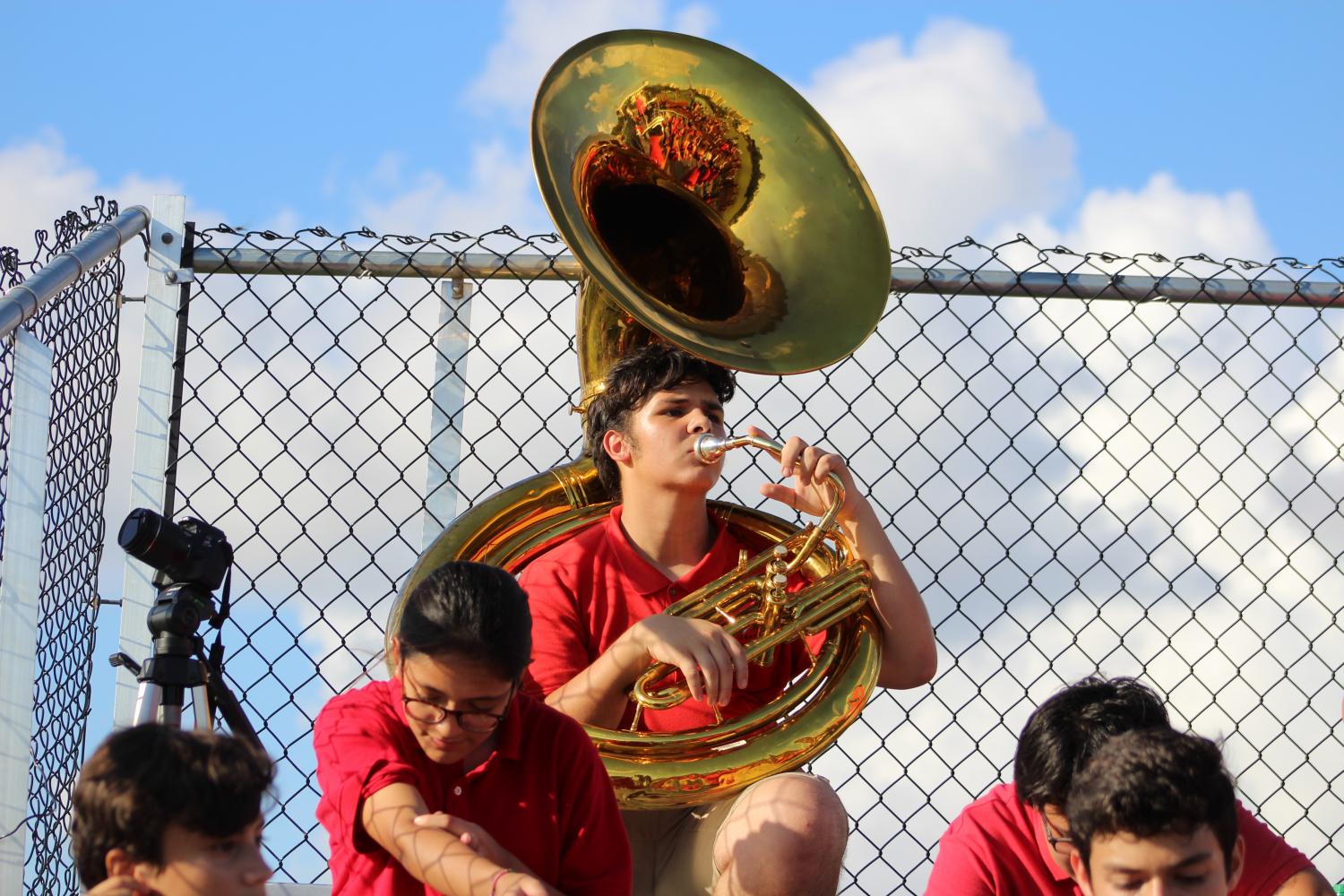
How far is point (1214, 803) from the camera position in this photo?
2.31 meters

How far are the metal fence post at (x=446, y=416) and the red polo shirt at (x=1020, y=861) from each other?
1.31 meters

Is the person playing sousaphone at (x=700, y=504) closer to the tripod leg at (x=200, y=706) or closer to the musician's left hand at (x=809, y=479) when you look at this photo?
the musician's left hand at (x=809, y=479)

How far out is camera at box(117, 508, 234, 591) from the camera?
2414 millimetres

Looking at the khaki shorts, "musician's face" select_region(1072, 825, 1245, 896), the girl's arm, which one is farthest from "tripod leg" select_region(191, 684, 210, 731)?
"musician's face" select_region(1072, 825, 1245, 896)

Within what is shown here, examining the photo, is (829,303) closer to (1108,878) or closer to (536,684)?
(536,684)

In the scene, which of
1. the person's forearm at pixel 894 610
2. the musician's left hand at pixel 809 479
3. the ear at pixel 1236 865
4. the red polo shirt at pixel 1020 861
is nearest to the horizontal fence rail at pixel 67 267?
the musician's left hand at pixel 809 479

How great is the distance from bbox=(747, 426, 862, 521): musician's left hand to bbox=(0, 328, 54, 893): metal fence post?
1288mm

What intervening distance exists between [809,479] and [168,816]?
63.6 inches

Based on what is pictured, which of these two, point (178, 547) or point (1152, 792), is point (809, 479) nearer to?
point (1152, 792)

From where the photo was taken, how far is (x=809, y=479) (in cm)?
335

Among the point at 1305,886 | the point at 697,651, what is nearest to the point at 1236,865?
the point at 1305,886

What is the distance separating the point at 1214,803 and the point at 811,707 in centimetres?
102

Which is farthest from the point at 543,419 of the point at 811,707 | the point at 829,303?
the point at 811,707

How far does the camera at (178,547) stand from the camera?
2.41 metres
